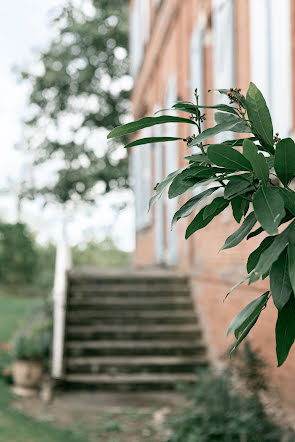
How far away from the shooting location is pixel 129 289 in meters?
9.98

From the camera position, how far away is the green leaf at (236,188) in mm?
1426

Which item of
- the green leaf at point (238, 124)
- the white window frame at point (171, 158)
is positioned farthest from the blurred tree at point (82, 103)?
the green leaf at point (238, 124)

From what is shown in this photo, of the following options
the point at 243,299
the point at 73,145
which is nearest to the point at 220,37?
the point at 243,299

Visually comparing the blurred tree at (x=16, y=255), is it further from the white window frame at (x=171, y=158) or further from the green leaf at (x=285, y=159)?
the green leaf at (x=285, y=159)

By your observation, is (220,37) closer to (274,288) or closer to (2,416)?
(2,416)

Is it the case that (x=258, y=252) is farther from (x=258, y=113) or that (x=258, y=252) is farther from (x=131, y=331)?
(x=131, y=331)

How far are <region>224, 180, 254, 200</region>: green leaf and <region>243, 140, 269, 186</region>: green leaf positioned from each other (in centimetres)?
8

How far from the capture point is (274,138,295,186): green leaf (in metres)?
1.39

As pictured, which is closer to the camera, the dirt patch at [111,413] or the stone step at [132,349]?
the dirt patch at [111,413]

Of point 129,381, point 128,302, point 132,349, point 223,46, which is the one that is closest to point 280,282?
point 223,46

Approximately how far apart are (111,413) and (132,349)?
1798 mm

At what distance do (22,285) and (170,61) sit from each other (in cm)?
1035

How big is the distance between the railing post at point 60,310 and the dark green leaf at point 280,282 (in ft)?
22.8

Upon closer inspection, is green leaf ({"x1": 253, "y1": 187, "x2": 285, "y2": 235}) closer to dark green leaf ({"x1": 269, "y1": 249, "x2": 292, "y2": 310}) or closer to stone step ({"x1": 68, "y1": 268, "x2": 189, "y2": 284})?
dark green leaf ({"x1": 269, "y1": 249, "x2": 292, "y2": 310})
